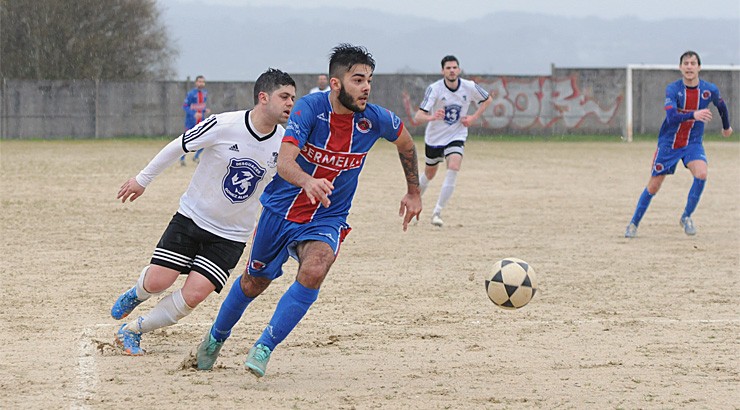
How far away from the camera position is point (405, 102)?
125 feet

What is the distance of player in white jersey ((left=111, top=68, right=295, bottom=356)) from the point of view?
21.1ft

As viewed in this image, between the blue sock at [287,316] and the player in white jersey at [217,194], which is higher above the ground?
the player in white jersey at [217,194]

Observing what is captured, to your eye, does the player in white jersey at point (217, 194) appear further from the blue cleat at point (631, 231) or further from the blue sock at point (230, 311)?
the blue cleat at point (631, 231)

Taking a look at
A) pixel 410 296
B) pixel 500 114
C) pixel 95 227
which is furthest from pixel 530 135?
pixel 410 296

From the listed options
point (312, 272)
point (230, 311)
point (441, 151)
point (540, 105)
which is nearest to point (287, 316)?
point (312, 272)

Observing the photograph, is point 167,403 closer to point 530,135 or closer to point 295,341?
point 295,341

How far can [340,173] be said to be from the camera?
20.2 ft

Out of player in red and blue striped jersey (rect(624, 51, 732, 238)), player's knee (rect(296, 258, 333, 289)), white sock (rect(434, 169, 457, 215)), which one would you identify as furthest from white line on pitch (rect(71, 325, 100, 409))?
player in red and blue striped jersey (rect(624, 51, 732, 238))

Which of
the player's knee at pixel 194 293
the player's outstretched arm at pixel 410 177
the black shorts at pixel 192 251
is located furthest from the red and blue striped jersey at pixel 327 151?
the player's knee at pixel 194 293

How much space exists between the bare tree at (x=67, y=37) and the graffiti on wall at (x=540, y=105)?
1275 cm

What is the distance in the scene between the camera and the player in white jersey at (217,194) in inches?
254

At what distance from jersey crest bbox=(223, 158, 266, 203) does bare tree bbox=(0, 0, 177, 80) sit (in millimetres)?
37182

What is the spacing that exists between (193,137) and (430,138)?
26.9ft

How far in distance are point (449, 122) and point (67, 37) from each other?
102ft
